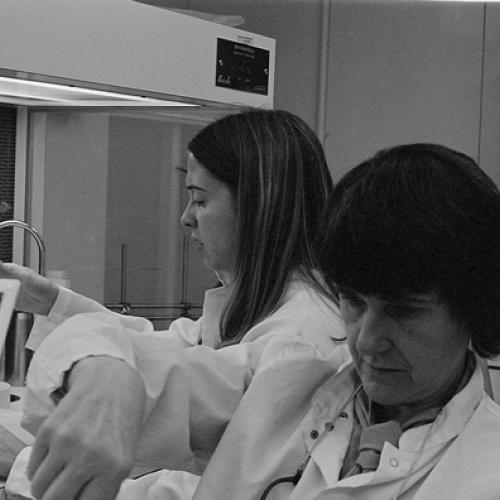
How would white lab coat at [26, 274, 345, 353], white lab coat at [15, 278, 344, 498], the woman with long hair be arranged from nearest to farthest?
white lab coat at [15, 278, 344, 498]
white lab coat at [26, 274, 345, 353]
the woman with long hair

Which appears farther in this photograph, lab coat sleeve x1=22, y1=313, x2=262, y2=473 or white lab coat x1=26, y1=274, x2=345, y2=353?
white lab coat x1=26, y1=274, x2=345, y2=353

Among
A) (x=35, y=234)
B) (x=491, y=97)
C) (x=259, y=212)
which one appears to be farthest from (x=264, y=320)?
(x=491, y=97)

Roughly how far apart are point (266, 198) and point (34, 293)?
0.67 meters

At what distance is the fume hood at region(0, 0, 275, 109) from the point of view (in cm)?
177

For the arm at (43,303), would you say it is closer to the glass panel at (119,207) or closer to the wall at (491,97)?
the glass panel at (119,207)

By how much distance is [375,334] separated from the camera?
926 mm

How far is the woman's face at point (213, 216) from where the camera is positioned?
1.59 m

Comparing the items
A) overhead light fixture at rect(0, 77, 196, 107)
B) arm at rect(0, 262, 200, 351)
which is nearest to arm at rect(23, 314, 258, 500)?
arm at rect(0, 262, 200, 351)

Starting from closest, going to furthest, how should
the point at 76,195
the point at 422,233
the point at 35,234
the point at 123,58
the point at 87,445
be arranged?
the point at 87,445
the point at 422,233
the point at 123,58
the point at 35,234
the point at 76,195

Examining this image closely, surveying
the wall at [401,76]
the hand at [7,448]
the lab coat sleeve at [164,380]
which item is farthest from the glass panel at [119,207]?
the wall at [401,76]

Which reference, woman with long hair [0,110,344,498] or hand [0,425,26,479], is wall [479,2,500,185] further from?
hand [0,425,26,479]

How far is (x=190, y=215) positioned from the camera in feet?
5.43

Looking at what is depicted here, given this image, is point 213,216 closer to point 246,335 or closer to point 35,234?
point 246,335

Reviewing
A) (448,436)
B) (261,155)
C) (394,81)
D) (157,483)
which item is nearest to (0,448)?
(157,483)
